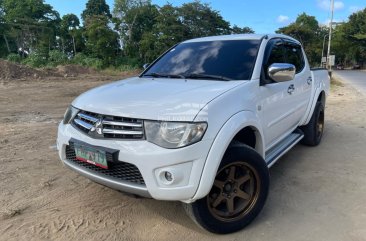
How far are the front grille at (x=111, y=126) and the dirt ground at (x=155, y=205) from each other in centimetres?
94

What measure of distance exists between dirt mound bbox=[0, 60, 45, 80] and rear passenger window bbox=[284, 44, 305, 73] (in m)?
19.1

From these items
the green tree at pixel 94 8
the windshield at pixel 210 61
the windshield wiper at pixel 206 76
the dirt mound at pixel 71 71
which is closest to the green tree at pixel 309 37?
the green tree at pixel 94 8

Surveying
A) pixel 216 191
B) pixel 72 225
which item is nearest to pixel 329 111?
pixel 216 191

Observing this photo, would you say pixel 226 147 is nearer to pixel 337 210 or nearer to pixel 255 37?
pixel 337 210

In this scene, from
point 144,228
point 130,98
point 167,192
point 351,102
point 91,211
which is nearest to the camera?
point 167,192

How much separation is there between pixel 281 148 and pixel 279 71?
1115 mm

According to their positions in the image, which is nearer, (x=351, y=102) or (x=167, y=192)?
(x=167, y=192)

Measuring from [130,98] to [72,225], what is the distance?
→ 1327mm

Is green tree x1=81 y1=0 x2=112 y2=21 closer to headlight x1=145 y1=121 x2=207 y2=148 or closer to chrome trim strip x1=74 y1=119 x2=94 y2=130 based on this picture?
chrome trim strip x1=74 y1=119 x2=94 y2=130

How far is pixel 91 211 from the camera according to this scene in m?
3.54

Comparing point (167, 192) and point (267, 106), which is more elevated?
point (267, 106)

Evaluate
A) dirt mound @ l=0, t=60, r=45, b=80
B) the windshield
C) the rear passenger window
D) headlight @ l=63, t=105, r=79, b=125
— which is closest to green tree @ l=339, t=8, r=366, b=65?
dirt mound @ l=0, t=60, r=45, b=80

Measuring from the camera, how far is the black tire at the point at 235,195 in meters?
2.92

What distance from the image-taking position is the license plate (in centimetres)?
287
